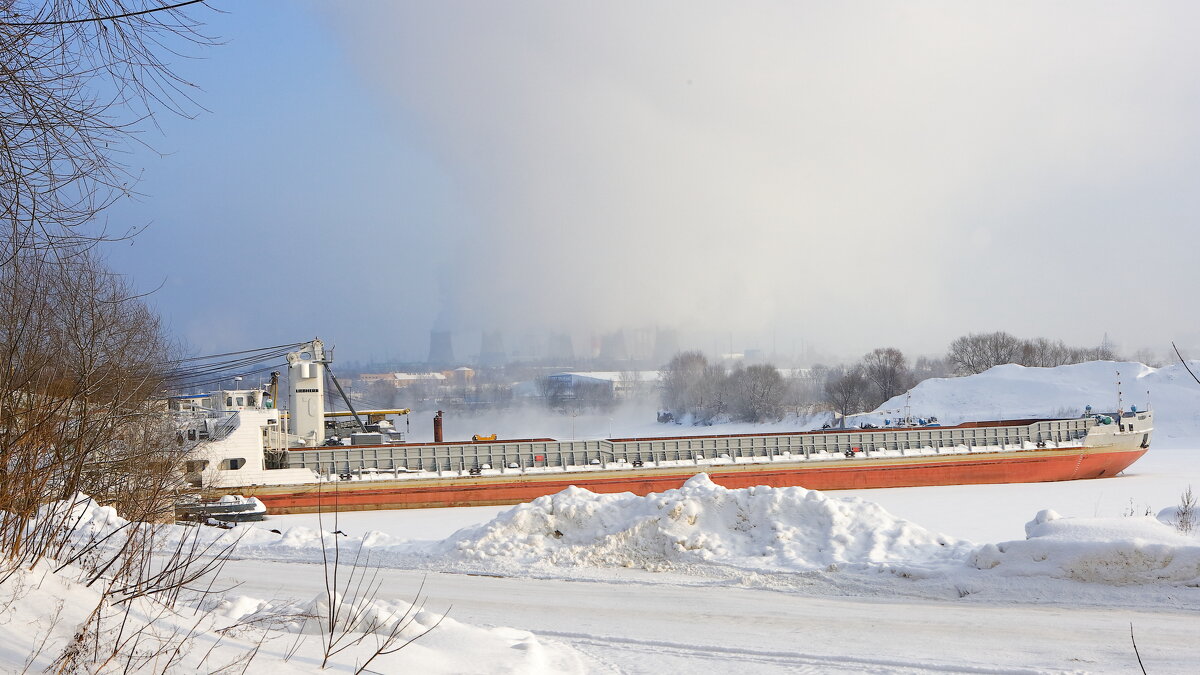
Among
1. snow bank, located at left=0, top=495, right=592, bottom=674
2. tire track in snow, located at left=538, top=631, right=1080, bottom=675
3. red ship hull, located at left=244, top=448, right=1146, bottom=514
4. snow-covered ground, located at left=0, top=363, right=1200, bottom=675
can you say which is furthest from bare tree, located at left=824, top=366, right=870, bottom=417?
snow bank, located at left=0, top=495, right=592, bottom=674

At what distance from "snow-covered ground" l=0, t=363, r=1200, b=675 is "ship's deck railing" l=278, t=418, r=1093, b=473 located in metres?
12.6

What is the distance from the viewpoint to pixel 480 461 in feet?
95.9

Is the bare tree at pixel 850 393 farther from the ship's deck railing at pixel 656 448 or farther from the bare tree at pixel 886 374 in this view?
the ship's deck railing at pixel 656 448

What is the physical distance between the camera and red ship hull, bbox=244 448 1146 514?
2634cm

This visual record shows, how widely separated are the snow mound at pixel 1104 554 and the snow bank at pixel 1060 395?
57003 mm

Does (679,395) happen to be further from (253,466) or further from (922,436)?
(253,466)

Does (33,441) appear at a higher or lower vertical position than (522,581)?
higher

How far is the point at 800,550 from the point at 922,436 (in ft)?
81.0

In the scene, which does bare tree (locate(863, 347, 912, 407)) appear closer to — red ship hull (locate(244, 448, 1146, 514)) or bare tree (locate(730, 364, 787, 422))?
bare tree (locate(730, 364, 787, 422))

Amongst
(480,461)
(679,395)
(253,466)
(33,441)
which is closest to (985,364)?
(679,395)

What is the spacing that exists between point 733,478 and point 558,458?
6.55 metres

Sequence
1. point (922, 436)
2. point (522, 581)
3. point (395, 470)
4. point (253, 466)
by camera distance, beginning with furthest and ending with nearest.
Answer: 1. point (922, 436)
2. point (395, 470)
3. point (253, 466)
4. point (522, 581)

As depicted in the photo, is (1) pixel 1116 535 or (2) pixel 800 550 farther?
(2) pixel 800 550

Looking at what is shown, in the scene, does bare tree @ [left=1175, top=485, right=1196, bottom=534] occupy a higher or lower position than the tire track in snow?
higher
